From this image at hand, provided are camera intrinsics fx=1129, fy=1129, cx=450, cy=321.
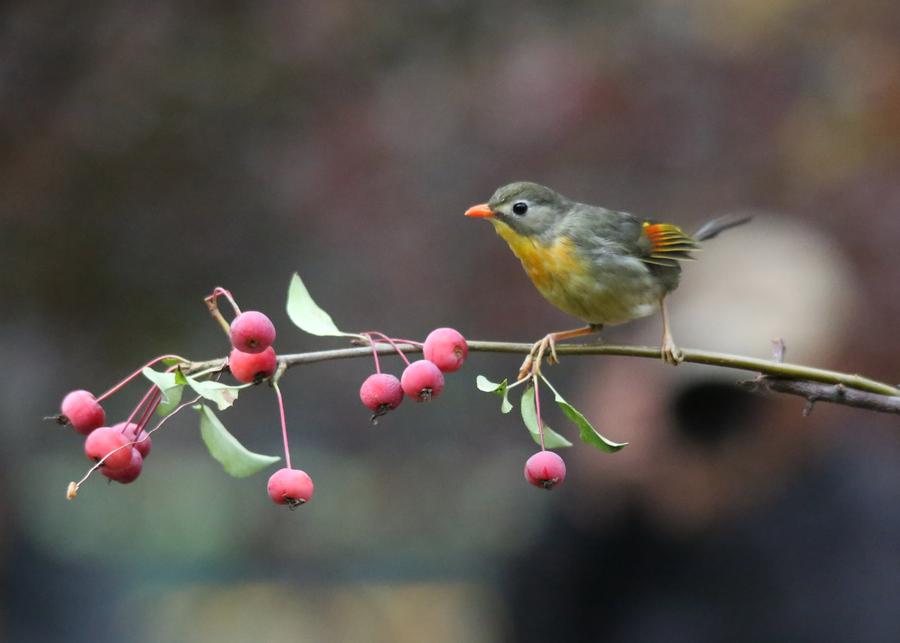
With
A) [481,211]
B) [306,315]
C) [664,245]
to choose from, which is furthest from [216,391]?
[664,245]

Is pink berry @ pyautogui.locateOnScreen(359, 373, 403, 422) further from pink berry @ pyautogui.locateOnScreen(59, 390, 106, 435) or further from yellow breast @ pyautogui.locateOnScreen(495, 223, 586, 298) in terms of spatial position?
yellow breast @ pyautogui.locateOnScreen(495, 223, 586, 298)

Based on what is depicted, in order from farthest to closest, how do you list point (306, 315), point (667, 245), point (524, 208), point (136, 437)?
point (667, 245)
point (524, 208)
point (306, 315)
point (136, 437)

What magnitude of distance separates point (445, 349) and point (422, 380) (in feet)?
0.24

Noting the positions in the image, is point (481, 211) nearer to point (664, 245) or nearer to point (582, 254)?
point (582, 254)

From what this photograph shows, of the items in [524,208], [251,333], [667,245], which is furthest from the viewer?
[667,245]

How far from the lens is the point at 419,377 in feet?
5.38

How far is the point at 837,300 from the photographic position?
446 cm

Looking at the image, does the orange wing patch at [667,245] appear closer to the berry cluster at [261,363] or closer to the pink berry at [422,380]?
the pink berry at [422,380]

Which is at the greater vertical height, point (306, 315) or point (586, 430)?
point (306, 315)

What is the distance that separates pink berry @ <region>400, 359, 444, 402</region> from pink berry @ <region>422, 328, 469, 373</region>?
3 cm

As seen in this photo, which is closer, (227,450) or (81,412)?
(227,450)

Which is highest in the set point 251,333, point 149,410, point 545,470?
point 251,333

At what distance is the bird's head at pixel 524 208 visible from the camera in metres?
2.58

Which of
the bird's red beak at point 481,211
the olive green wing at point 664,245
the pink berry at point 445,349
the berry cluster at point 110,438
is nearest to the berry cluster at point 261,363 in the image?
the berry cluster at point 110,438
